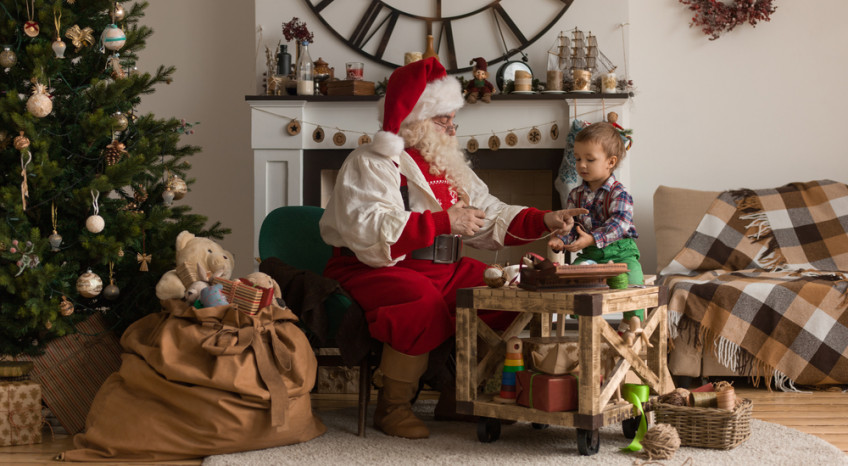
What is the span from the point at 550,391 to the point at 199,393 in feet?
3.19

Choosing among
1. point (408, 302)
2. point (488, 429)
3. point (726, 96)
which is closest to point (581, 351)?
point (488, 429)

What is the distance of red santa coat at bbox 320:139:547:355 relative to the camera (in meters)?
2.54

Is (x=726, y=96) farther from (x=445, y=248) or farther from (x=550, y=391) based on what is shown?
Answer: (x=550, y=391)

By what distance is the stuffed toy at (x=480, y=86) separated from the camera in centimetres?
429

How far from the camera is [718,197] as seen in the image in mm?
4125

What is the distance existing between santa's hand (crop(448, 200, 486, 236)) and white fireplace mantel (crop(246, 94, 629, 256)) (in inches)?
72.2

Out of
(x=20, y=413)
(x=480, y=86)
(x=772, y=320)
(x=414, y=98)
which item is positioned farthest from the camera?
(x=480, y=86)

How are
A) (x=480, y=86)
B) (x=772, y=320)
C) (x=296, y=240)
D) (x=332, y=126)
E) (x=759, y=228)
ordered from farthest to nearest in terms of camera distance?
1. (x=332, y=126)
2. (x=480, y=86)
3. (x=759, y=228)
4. (x=772, y=320)
5. (x=296, y=240)

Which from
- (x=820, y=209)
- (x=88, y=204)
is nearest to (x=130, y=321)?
(x=88, y=204)

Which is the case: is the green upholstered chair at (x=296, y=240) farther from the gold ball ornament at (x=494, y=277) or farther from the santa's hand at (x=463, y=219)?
the gold ball ornament at (x=494, y=277)

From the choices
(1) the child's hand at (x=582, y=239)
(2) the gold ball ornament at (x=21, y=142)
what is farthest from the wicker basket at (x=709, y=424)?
(2) the gold ball ornament at (x=21, y=142)

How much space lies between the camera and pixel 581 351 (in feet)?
7.46

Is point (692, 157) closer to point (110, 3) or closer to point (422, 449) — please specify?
point (422, 449)

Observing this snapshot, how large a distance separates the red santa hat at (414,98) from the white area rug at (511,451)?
0.92 m
